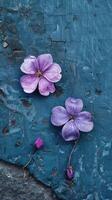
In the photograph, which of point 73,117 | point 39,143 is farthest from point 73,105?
point 39,143

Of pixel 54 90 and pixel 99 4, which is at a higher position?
pixel 99 4

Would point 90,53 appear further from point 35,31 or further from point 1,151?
point 1,151

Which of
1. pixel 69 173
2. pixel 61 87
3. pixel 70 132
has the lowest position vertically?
pixel 69 173

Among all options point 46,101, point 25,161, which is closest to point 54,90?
point 46,101

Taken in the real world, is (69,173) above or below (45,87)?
below

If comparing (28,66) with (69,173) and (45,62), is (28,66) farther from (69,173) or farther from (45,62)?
(69,173)

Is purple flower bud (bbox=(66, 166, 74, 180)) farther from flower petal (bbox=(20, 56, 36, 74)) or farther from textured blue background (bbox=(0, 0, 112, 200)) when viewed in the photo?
flower petal (bbox=(20, 56, 36, 74))
